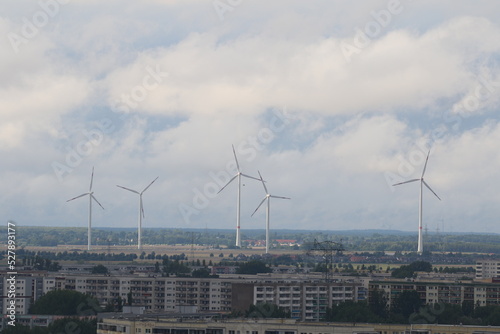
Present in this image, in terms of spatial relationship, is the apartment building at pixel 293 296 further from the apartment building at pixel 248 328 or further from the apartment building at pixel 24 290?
the apartment building at pixel 248 328

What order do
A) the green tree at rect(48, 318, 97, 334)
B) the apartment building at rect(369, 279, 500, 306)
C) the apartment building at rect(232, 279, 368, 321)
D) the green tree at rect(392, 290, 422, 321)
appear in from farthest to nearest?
the apartment building at rect(369, 279, 500, 306), the green tree at rect(392, 290, 422, 321), the apartment building at rect(232, 279, 368, 321), the green tree at rect(48, 318, 97, 334)

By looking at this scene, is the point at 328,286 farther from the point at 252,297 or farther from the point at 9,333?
the point at 9,333

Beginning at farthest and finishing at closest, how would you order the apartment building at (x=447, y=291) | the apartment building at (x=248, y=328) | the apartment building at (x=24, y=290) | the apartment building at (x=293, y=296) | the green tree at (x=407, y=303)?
the apartment building at (x=447, y=291) → the green tree at (x=407, y=303) → the apartment building at (x=24, y=290) → the apartment building at (x=293, y=296) → the apartment building at (x=248, y=328)

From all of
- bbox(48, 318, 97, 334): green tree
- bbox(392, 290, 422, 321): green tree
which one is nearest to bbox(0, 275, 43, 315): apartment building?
bbox(48, 318, 97, 334): green tree

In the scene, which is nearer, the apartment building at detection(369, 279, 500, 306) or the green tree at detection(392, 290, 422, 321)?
the green tree at detection(392, 290, 422, 321)

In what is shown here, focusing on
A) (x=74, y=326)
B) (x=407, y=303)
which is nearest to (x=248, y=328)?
(x=74, y=326)

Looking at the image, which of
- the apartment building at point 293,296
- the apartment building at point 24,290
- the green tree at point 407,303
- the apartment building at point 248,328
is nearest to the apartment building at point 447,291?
the green tree at point 407,303

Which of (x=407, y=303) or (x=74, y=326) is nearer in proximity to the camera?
(x=74, y=326)

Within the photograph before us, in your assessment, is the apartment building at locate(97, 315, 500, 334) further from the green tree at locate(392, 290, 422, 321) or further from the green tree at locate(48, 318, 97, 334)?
the green tree at locate(392, 290, 422, 321)

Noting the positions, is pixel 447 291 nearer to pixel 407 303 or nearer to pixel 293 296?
pixel 407 303

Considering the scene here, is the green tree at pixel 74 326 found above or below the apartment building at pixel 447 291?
below

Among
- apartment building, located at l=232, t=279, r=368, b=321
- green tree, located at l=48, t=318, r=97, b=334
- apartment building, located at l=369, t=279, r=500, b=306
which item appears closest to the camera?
green tree, located at l=48, t=318, r=97, b=334
